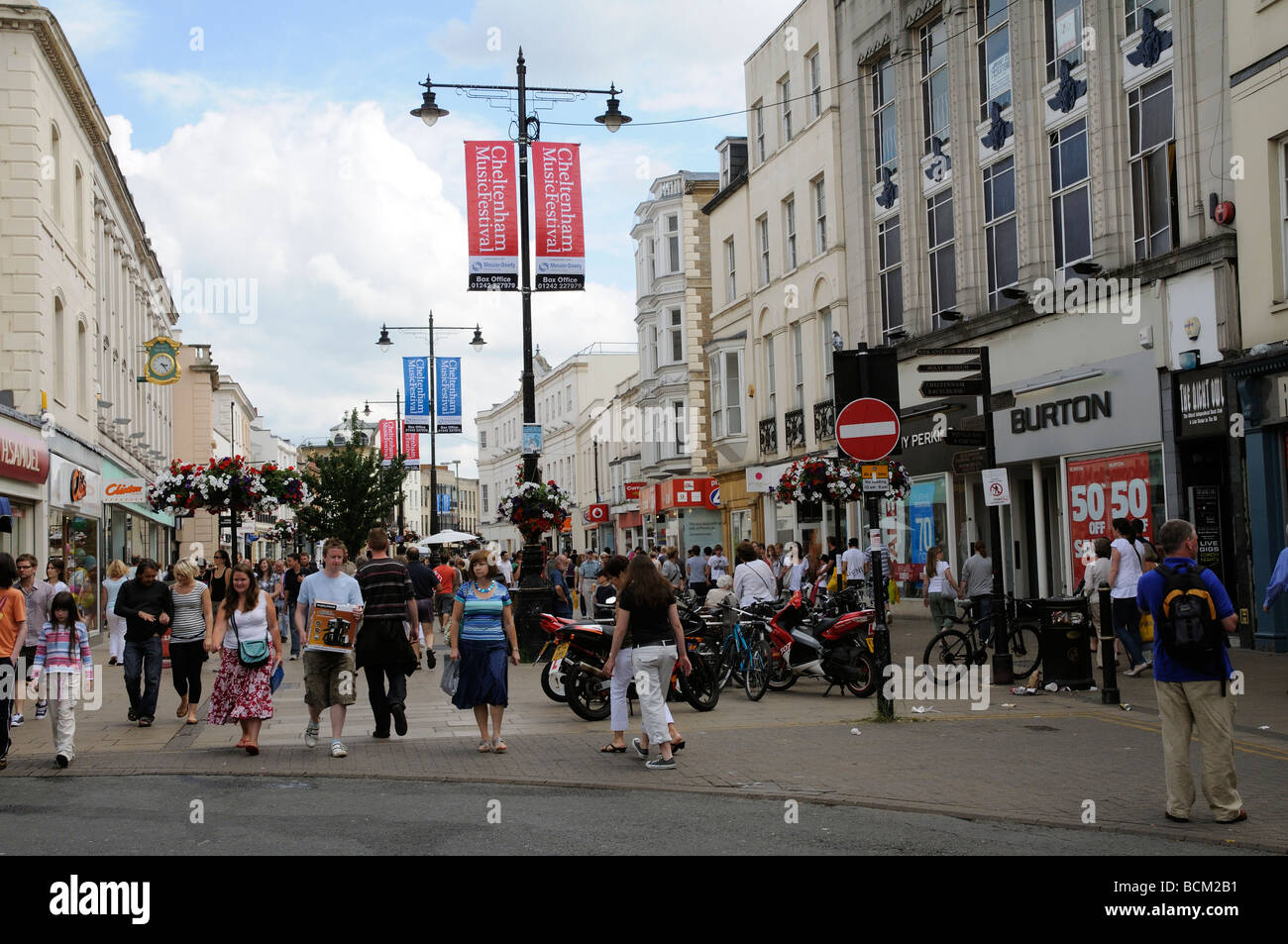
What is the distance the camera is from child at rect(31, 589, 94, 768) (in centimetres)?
1102

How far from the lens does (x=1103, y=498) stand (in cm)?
2167

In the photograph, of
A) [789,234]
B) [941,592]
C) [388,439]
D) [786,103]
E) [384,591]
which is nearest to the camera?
[384,591]

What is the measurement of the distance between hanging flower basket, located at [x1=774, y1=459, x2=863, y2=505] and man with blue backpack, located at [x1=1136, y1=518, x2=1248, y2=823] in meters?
14.7

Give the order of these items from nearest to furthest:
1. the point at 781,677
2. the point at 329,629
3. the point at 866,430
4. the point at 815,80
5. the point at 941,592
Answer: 1. the point at 329,629
2. the point at 866,430
3. the point at 781,677
4. the point at 941,592
5. the point at 815,80

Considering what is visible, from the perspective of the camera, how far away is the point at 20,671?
1638 cm

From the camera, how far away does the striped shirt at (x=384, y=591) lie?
1235 cm

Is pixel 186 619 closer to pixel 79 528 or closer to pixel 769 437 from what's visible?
pixel 79 528

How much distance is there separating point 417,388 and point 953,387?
23188 millimetres

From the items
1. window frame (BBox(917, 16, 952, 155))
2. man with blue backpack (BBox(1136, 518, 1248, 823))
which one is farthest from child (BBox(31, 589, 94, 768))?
window frame (BBox(917, 16, 952, 155))

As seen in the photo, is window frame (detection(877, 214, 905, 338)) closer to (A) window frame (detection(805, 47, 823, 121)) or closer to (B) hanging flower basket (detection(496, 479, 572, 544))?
(A) window frame (detection(805, 47, 823, 121))

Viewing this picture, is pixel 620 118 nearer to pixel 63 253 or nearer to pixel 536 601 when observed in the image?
pixel 536 601

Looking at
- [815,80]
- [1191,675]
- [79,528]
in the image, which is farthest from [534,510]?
[815,80]

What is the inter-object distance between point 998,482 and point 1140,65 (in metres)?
8.59
